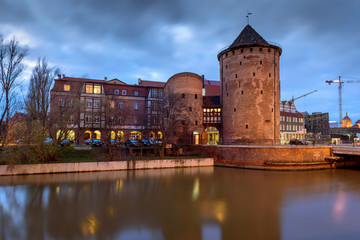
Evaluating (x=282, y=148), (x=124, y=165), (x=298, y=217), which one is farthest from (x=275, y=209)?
(x=124, y=165)

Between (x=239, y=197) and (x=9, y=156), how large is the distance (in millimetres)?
16102

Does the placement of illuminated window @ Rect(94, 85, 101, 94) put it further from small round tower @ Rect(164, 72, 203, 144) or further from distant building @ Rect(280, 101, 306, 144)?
distant building @ Rect(280, 101, 306, 144)

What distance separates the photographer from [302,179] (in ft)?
57.1

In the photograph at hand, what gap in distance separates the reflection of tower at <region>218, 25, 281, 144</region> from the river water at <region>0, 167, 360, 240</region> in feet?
34.2

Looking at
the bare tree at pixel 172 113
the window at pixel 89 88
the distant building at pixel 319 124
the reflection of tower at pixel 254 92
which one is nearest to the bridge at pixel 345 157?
the reflection of tower at pixel 254 92

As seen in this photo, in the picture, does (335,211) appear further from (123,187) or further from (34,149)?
(34,149)

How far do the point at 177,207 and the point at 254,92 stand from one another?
68.6 feet

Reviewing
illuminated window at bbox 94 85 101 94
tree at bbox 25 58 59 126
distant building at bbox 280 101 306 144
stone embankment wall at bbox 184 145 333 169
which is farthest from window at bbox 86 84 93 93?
distant building at bbox 280 101 306 144

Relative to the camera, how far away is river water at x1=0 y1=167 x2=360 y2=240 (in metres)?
7.93

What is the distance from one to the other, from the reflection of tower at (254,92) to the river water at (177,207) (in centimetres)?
1043

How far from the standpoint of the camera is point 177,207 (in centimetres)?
1067

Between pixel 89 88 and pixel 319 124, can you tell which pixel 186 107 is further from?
pixel 319 124

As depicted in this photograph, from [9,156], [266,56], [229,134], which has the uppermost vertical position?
[266,56]

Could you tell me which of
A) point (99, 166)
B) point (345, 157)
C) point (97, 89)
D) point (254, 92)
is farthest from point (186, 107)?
point (345, 157)
